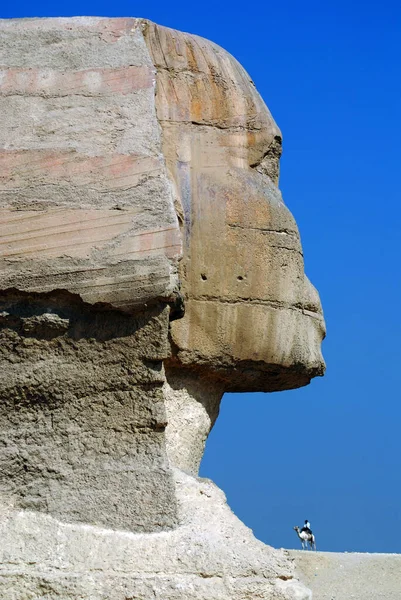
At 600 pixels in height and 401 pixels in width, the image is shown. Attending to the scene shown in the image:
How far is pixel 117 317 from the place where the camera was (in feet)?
16.4

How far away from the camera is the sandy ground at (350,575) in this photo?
7.81m

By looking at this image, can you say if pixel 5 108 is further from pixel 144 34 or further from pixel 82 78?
pixel 144 34

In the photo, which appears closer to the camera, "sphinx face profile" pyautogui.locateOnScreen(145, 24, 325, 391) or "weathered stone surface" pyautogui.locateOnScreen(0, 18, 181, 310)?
"weathered stone surface" pyautogui.locateOnScreen(0, 18, 181, 310)

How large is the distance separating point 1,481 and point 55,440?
0.81 ft

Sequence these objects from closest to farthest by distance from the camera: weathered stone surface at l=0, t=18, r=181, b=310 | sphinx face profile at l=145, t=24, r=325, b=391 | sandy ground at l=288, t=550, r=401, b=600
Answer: weathered stone surface at l=0, t=18, r=181, b=310, sphinx face profile at l=145, t=24, r=325, b=391, sandy ground at l=288, t=550, r=401, b=600

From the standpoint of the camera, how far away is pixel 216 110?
604cm

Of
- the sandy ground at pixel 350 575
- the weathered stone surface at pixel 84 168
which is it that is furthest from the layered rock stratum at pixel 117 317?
the sandy ground at pixel 350 575

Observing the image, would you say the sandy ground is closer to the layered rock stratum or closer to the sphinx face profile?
the sphinx face profile

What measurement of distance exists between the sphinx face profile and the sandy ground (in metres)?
2.10

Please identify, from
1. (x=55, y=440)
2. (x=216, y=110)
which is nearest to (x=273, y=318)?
(x=216, y=110)

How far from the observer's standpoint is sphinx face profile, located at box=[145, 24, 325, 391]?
579cm

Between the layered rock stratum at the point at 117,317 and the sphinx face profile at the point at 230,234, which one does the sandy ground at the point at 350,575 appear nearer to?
the sphinx face profile at the point at 230,234

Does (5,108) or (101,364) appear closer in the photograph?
(101,364)

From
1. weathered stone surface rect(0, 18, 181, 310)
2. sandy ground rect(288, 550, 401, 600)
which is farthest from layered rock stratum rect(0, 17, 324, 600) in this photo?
sandy ground rect(288, 550, 401, 600)
